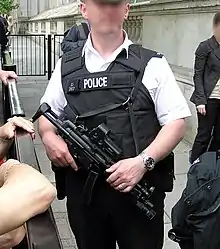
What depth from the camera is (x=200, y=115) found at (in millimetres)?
6121

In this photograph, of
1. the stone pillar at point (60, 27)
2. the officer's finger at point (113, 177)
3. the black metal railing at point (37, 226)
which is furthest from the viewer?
the stone pillar at point (60, 27)

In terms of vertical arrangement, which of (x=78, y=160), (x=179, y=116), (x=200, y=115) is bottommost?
(x=200, y=115)

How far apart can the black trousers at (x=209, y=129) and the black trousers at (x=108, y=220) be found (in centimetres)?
344

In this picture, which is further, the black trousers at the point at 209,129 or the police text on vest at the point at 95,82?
the black trousers at the point at 209,129

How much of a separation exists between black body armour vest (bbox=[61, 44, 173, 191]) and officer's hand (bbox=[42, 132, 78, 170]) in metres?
0.14

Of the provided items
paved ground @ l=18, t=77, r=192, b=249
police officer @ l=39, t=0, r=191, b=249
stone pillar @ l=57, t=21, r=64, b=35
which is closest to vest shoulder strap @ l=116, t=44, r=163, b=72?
police officer @ l=39, t=0, r=191, b=249

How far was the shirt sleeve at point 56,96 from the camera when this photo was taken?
272 cm

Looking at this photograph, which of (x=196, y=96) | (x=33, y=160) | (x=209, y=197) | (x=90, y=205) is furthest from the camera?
(x=196, y=96)

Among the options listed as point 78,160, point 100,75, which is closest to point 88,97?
point 100,75

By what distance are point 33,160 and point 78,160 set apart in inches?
16.5

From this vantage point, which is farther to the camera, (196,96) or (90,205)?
(196,96)

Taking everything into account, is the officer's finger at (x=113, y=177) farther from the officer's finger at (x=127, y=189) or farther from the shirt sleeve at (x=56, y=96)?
the shirt sleeve at (x=56, y=96)

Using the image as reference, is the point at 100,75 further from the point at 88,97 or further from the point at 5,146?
the point at 5,146

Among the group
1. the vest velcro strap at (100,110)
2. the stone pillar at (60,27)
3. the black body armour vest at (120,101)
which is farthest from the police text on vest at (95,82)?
the stone pillar at (60,27)
